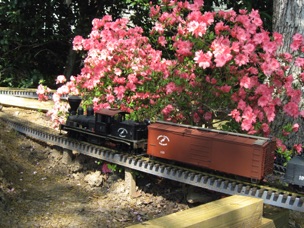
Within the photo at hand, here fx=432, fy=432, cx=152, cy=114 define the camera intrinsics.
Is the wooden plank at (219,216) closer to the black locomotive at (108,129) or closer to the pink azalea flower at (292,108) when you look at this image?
the pink azalea flower at (292,108)

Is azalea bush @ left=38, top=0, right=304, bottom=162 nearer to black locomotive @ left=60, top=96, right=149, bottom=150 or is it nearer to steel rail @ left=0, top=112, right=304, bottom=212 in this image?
black locomotive @ left=60, top=96, right=149, bottom=150

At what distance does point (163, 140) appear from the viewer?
5016 millimetres

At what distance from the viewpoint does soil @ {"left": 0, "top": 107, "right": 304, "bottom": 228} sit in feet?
15.7

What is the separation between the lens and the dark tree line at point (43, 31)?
10.3 m

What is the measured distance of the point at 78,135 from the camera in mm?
6305

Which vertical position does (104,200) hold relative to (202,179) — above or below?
below

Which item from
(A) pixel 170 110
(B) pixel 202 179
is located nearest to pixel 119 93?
(A) pixel 170 110

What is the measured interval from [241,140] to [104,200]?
201cm

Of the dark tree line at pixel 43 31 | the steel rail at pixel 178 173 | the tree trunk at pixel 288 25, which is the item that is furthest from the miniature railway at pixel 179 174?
the dark tree line at pixel 43 31

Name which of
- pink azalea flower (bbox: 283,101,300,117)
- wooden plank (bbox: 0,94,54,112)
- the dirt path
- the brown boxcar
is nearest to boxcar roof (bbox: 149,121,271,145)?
the brown boxcar

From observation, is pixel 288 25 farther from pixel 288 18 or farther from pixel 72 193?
pixel 72 193

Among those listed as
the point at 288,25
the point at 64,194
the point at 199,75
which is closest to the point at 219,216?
the point at 199,75

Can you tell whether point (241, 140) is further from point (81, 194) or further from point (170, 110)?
point (81, 194)

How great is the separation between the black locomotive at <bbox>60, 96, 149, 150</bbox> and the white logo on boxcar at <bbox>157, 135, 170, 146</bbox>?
46 cm
